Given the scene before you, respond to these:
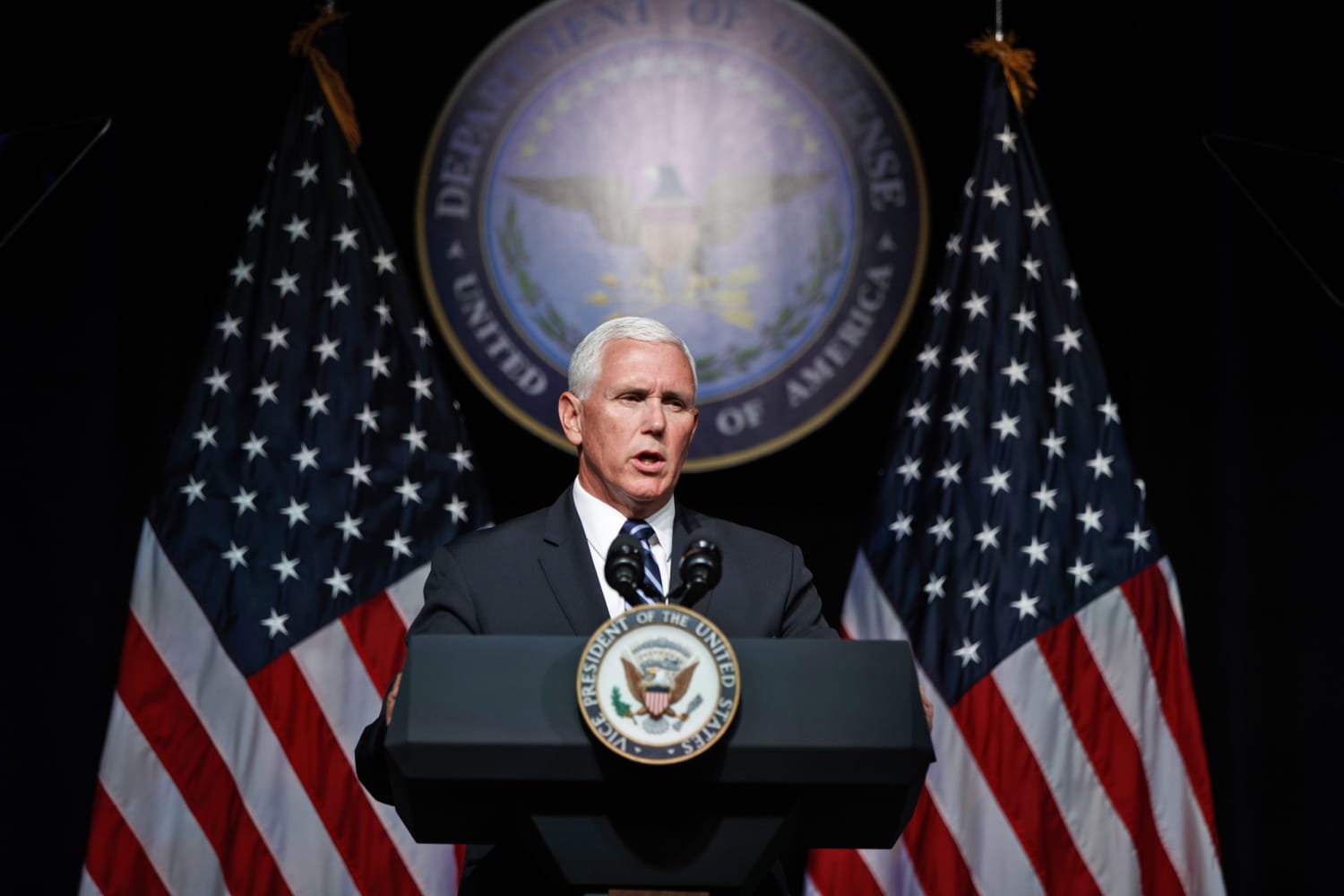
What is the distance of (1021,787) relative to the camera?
3145 mm

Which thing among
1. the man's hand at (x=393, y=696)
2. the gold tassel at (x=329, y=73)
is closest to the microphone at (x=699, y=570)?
the man's hand at (x=393, y=696)

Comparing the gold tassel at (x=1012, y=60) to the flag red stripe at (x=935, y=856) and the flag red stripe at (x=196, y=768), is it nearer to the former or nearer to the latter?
the flag red stripe at (x=935, y=856)

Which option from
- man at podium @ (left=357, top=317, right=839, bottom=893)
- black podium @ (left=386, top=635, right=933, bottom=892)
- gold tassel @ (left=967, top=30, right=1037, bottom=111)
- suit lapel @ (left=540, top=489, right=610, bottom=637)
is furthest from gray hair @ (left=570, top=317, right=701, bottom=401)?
gold tassel @ (left=967, top=30, right=1037, bottom=111)

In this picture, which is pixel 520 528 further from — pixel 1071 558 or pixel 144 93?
pixel 144 93

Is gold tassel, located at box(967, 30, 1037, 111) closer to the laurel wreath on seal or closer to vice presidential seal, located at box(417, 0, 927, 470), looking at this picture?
vice presidential seal, located at box(417, 0, 927, 470)

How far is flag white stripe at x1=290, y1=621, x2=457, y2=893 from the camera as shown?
312 cm

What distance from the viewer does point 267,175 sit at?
3453 mm

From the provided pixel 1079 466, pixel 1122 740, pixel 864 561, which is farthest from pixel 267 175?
pixel 1122 740

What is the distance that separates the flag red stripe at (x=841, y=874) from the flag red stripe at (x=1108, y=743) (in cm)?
58

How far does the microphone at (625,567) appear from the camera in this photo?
4.50 ft

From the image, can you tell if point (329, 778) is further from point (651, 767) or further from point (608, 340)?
point (651, 767)

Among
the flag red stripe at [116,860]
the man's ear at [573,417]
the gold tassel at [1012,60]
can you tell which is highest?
the gold tassel at [1012,60]

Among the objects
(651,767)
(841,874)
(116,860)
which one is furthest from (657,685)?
(116,860)

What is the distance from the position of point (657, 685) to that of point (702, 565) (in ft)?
0.50
